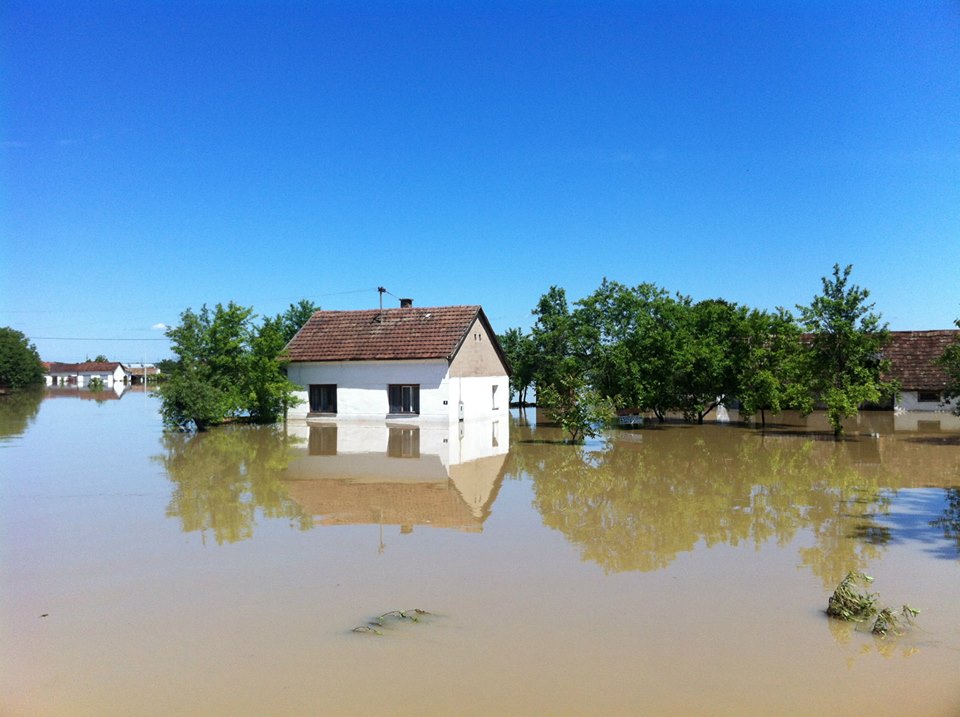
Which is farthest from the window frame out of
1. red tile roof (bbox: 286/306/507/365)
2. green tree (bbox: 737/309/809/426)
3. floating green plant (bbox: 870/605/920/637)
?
floating green plant (bbox: 870/605/920/637)

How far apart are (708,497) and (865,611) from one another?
247 inches

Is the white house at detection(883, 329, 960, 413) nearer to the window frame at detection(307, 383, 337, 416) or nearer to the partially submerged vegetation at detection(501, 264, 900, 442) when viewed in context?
the partially submerged vegetation at detection(501, 264, 900, 442)

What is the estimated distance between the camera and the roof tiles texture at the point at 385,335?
2908 centimetres

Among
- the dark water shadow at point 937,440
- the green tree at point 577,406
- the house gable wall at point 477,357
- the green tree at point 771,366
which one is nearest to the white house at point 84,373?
the house gable wall at point 477,357


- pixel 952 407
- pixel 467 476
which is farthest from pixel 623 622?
pixel 952 407

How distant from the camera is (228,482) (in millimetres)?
14430

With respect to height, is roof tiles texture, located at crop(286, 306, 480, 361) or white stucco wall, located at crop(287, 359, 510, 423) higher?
roof tiles texture, located at crop(286, 306, 480, 361)

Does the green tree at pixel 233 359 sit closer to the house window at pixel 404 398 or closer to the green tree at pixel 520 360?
the house window at pixel 404 398

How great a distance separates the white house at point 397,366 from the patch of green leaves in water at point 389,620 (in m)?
21.5

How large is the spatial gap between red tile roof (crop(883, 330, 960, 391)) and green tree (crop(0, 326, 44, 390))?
79816 mm

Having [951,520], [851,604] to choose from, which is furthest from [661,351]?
[851,604]

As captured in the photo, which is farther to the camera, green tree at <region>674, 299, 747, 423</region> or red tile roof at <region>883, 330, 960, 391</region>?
red tile roof at <region>883, 330, 960, 391</region>

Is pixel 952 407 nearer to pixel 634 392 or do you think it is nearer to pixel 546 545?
pixel 634 392

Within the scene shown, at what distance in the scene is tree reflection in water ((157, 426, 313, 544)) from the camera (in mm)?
10719
